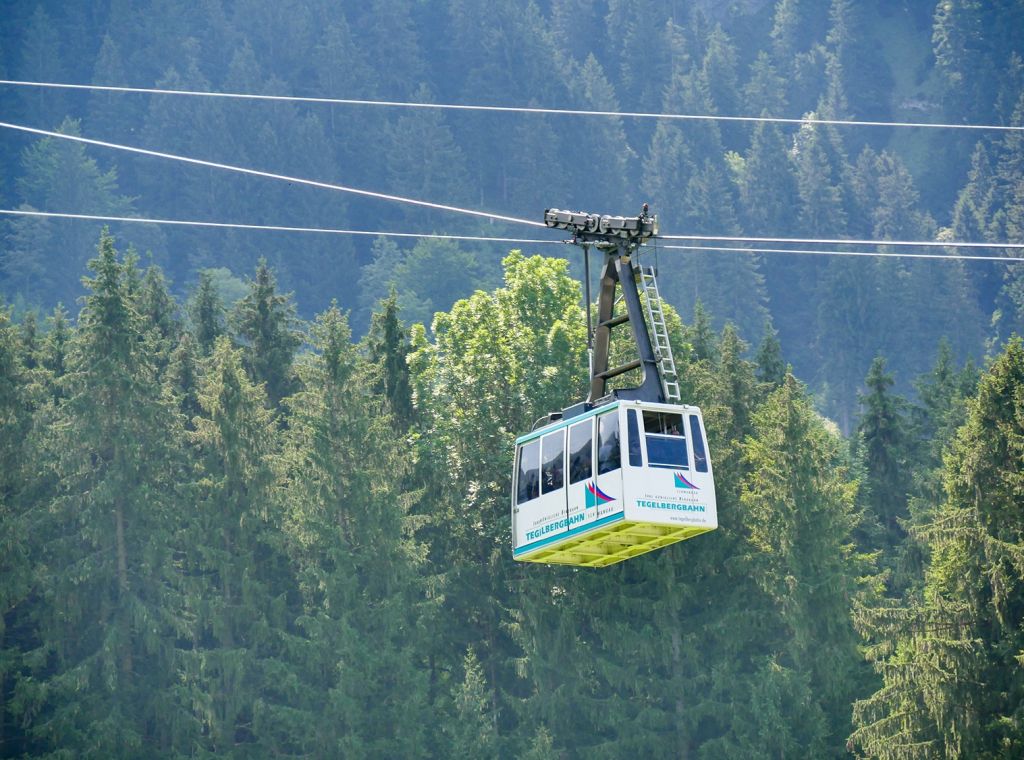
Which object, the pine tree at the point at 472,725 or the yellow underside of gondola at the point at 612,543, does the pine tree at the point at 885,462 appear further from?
the yellow underside of gondola at the point at 612,543

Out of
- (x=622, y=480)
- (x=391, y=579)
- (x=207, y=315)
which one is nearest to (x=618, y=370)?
(x=622, y=480)

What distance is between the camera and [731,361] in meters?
63.6

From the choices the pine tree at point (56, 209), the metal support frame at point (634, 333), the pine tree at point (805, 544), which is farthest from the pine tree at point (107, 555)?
the pine tree at point (56, 209)

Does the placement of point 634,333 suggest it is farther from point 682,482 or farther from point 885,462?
point 885,462

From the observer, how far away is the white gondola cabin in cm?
3516

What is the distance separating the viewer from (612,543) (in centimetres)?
3731

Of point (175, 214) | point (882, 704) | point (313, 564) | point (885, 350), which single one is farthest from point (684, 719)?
point (175, 214)

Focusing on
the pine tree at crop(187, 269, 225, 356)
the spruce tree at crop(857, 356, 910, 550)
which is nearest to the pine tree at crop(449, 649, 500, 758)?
the spruce tree at crop(857, 356, 910, 550)

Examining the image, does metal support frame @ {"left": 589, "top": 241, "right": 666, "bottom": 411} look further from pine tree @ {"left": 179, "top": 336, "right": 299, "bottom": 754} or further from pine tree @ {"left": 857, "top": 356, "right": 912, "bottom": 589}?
pine tree @ {"left": 857, "top": 356, "right": 912, "bottom": 589}

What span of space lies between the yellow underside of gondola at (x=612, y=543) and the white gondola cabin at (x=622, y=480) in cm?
2

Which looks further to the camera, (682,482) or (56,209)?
(56,209)

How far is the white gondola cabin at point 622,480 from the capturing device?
1384 inches

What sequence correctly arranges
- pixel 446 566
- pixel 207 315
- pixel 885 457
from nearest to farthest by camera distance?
pixel 446 566, pixel 885 457, pixel 207 315

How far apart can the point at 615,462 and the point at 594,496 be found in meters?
0.77
